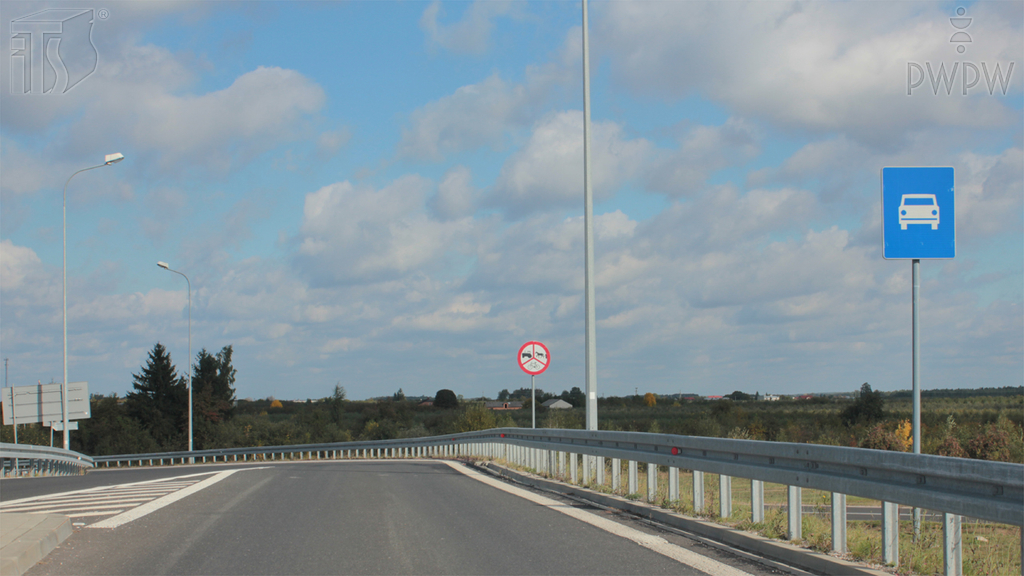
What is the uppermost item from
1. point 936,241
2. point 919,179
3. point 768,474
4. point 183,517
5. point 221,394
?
point 919,179

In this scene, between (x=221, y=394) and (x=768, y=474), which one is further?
(x=221, y=394)

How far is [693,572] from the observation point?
672 cm

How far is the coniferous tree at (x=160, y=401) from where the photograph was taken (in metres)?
98.5

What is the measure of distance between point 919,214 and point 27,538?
333 inches

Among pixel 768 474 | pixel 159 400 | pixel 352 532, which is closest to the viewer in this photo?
pixel 768 474

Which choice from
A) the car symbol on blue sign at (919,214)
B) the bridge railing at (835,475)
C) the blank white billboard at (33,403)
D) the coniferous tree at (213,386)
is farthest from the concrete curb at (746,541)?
the coniferous tree at (213,386)

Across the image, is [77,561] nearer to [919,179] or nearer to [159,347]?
[919,179]

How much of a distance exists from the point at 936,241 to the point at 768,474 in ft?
8.39

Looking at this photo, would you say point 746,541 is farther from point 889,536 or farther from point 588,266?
point 588,266

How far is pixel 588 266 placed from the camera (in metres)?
15.7

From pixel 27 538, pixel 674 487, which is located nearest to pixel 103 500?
pixel 27 538

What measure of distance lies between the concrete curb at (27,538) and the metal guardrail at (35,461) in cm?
1458

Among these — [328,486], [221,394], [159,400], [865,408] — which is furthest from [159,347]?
[328,486]

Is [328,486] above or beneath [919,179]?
beneath
